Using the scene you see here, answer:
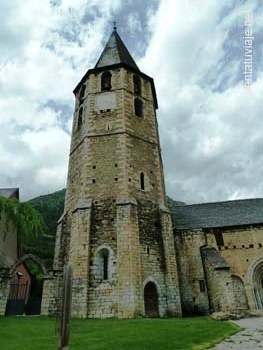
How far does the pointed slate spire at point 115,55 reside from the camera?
2467cm

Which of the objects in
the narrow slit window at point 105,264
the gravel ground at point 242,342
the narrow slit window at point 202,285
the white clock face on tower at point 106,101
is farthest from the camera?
the white clock face on tower at point 106,101

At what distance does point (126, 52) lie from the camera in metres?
27.7

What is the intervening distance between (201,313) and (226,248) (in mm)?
4660

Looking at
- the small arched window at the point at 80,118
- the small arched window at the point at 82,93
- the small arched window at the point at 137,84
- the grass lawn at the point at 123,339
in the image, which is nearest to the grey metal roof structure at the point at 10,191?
the small arched window at the point at 80,118

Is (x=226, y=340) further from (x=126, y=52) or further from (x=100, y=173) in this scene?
(x=126, y=52)

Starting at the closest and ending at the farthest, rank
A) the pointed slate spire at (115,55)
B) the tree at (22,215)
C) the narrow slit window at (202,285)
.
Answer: the tree at (22,215) → the narrow slit window at (202,285) → the pointed slate spire at (115,55)

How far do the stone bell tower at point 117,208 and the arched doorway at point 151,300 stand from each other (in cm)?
5

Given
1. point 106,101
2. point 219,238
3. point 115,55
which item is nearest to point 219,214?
point 219,238

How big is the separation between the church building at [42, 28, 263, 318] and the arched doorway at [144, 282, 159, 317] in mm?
50

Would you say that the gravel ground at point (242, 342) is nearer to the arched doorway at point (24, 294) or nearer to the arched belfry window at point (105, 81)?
the arched doorway at point (24, 294)

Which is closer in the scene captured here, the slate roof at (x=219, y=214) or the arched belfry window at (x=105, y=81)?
the slate roof at (x=219, y=214)

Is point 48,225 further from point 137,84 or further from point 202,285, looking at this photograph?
point 202,285

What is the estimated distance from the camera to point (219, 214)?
23766 mm

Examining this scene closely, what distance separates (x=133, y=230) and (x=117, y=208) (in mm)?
1525
